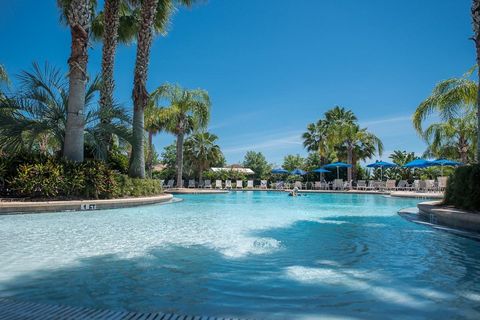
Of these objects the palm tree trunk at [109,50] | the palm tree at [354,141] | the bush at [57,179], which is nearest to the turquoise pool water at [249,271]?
the bush at [57,179]

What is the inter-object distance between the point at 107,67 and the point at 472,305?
1722 cm

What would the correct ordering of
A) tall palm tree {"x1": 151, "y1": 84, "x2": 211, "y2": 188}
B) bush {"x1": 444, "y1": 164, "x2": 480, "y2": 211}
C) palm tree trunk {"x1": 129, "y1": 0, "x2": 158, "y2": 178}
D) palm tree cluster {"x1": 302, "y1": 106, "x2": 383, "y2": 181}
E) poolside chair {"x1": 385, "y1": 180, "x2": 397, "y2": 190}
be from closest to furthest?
1. bush {"x1": 444, "y1": 164, "x2": 480, "y2": 211}
2. palm tree trunk {"x1": 129, "y1": 0, "x2": 158, "y2": 178}
3. tall palm tree {"x1": 151, "y1": 84, "x2": 211, "y2": 188}
4. poolside chair {"x1": 385, "y1": 180, "x2": 397, "y2": 190}
5. palm tree cluster {"x1": 302, "y1": 106, "x2": 383, "y2": 181}

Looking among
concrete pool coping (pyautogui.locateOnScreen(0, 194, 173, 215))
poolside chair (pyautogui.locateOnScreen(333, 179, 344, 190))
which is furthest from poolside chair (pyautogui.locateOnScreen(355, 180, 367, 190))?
concrete pool coping (pyautogui.locateOnScreen(0, 194, 173, 215))

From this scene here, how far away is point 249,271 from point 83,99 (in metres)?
11.2

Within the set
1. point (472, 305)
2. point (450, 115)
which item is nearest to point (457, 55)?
point (450, 115)

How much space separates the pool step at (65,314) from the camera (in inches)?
95.5

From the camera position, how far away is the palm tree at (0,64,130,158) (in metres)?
12.3

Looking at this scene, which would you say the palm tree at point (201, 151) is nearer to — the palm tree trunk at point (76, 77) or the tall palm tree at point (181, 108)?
the tall palm tree at point (181, 108)

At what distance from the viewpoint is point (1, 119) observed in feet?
38.8

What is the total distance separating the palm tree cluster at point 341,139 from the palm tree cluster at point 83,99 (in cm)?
2164

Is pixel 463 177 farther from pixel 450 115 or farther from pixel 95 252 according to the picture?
pixel 95 252

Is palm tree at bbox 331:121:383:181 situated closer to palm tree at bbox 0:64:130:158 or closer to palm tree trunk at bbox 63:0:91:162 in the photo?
palm tree at bbox 0:64:130:158

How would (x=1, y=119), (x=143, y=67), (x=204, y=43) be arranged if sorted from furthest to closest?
(x=204, y=43) < (x=143, y=67) < (x=1, y=119)

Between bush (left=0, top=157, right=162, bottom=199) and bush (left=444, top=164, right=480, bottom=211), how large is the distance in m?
11.1
